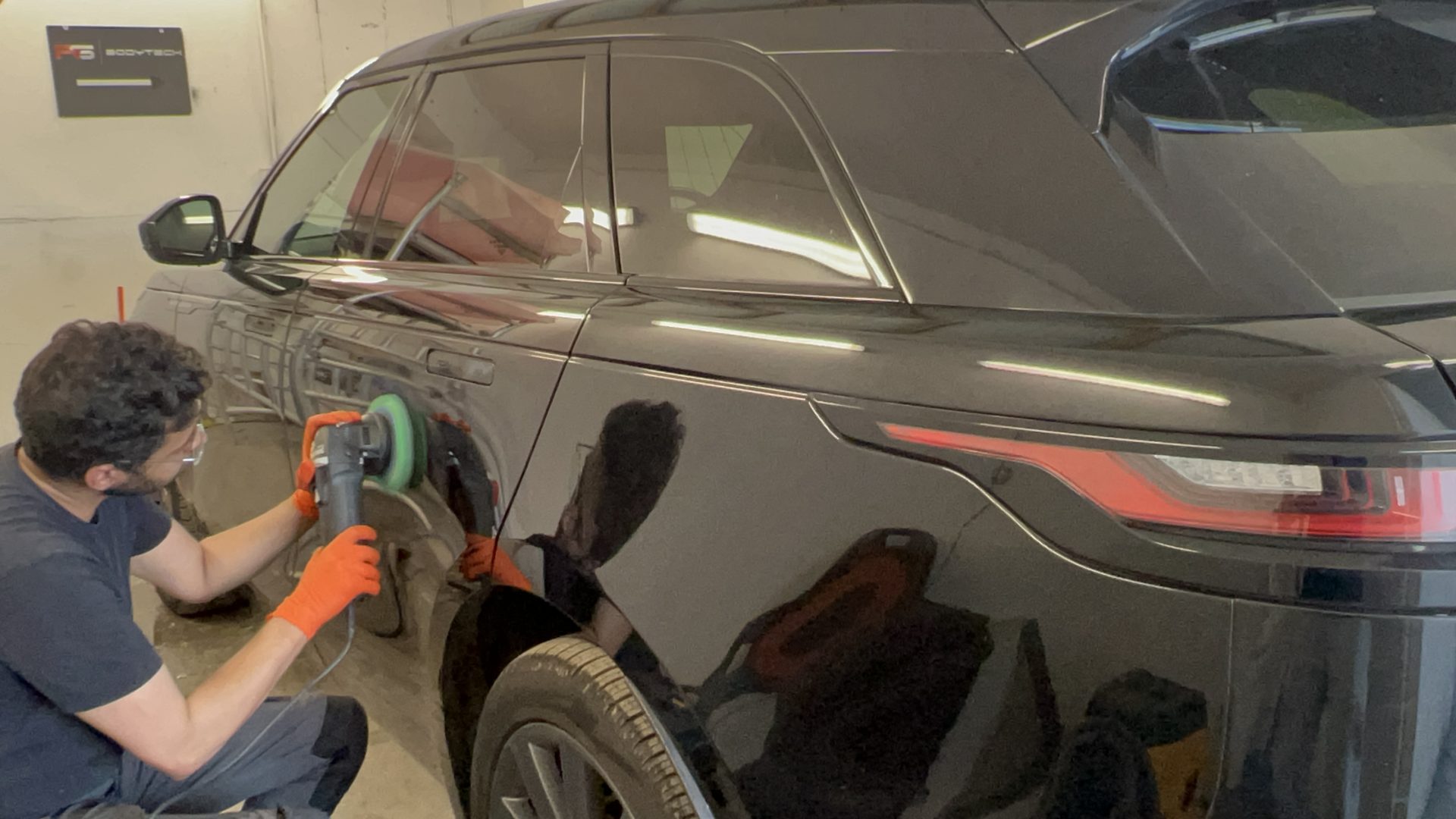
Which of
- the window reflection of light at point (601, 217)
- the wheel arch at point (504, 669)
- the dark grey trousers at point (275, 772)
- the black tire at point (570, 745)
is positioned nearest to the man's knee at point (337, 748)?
the dark grey trousers at point (275, 772)

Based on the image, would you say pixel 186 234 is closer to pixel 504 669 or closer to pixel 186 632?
pixel 186 632

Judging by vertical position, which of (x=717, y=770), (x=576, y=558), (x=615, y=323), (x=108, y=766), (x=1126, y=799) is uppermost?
(x=615, y=323)

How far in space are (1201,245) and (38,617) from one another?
173 cm

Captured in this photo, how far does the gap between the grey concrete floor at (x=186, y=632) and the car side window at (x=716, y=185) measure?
100 centimetres

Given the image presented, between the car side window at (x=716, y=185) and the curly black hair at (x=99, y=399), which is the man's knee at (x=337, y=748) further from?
the car side window at (x=716, y=185)

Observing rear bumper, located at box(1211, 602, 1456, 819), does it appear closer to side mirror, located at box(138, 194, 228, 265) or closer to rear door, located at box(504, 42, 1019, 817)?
rear door, located at box(504, 42, 1019, 817)

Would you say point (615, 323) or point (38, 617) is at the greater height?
point (615, 323)

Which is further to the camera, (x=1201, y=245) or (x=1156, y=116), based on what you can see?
(x=1156, y=116)

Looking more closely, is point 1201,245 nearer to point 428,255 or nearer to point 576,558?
point 576,558

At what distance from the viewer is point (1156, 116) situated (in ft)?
4.25

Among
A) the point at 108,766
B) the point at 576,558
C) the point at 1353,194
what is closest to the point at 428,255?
the point at 576,558

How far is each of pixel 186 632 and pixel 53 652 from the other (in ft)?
7.19

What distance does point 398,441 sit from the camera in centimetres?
193

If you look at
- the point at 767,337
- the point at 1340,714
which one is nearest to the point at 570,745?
the point at 767,337
